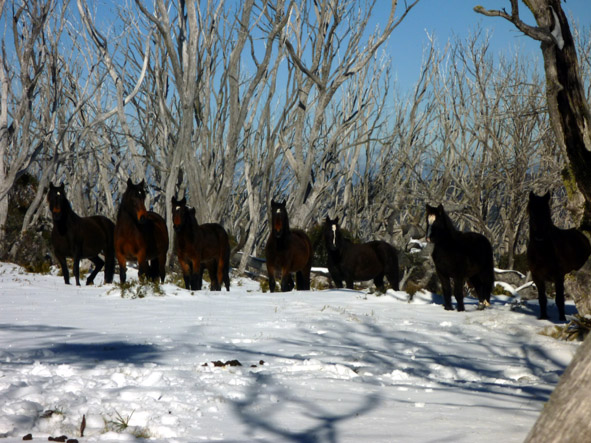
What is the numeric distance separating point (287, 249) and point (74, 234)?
351cm

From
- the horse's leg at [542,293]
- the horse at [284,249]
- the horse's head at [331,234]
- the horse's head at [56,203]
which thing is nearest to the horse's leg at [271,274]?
the horse at [284,249]

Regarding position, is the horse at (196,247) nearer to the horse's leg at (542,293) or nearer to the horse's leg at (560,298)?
the horse's leg at (542,293)

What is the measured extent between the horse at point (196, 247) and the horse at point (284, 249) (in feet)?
2.78

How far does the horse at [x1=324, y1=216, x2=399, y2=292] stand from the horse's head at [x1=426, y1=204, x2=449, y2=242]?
3.52 metres

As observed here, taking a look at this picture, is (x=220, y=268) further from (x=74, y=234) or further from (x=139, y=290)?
(x=139, y=290)

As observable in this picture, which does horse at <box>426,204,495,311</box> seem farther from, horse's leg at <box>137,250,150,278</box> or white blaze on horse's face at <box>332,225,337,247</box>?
horse's leg at <box>137,250,150,278</box>

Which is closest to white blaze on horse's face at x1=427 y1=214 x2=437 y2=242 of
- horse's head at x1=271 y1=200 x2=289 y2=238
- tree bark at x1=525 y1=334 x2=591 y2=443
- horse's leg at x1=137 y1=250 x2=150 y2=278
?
horse's head at x1=271 y1=200 x2=289 y2=238

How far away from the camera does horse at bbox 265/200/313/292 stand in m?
10.9

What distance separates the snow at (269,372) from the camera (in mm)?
3039

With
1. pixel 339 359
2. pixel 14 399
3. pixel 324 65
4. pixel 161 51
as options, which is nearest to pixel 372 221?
pixel 324 65

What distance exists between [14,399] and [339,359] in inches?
94.7

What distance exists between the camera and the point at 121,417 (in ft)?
10.0

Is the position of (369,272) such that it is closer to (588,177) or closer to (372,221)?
(588,177)

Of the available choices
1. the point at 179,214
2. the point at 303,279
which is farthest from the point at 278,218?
the point at 303,279
